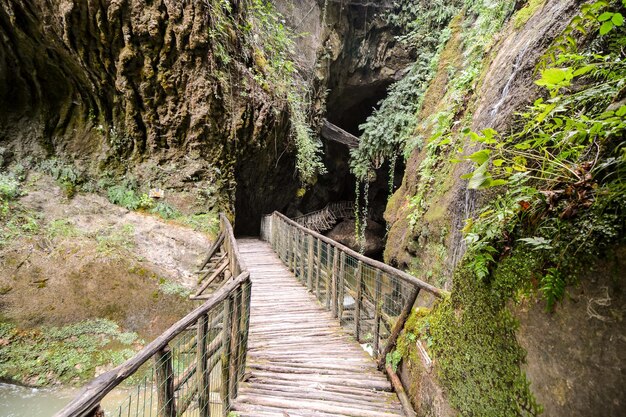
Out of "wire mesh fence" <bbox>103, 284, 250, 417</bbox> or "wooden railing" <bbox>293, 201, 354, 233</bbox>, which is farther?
"wooden railing" <bbox>293, 201, 354, 233</bbox>

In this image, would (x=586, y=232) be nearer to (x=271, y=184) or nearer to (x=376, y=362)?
(x=376, y=362)

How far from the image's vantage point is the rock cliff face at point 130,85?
7320 mm

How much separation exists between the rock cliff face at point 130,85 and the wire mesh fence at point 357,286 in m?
4.22

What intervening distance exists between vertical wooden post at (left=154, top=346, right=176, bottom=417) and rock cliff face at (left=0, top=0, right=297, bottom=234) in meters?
8.16

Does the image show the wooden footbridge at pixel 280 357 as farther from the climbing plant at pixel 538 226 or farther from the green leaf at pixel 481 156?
the green leaf at pixel 481 156

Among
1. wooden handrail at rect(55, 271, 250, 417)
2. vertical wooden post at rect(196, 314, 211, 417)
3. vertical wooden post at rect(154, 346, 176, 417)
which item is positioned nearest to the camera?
wooden handrail at rect(55, 271, 250, 417)

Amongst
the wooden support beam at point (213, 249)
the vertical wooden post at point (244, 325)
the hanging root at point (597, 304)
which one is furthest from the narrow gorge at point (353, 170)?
the vertical wooden post at point (244, 325)

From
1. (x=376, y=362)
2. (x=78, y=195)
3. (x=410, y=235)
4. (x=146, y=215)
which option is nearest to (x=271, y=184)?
(x=146, y=215)

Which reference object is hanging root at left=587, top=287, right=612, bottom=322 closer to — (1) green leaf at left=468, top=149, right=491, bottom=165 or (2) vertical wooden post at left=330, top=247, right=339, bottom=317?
(1) green leaf at left=468, top=149, right=491, bottom=165

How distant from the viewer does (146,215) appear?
8312 millimetres

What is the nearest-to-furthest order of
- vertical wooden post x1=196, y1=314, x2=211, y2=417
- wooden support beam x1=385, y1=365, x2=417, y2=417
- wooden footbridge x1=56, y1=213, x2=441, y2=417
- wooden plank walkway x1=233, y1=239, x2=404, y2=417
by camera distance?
1. wooden footbridge x1=56, y1=213, x2=441, y2=417
2. vertical wooden post x1=196, y1=314, x2=211, y2=417
3. wooden support beam x1=385, y1=365, x2=417, y2=417
4. wooden plank walkway x1=233, y1=239, x2=404, y2=417

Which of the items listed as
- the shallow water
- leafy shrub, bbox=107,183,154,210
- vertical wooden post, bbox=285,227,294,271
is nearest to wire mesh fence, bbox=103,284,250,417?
the shallow water

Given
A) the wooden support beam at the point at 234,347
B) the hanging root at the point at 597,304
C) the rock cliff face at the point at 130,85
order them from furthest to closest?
1. the rock cliff face at the point at 130,85
2. the wooden support beam at the point at 234,347
3. the hanging root at the point at 597,304

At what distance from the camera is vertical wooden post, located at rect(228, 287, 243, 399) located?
3.25 meters
